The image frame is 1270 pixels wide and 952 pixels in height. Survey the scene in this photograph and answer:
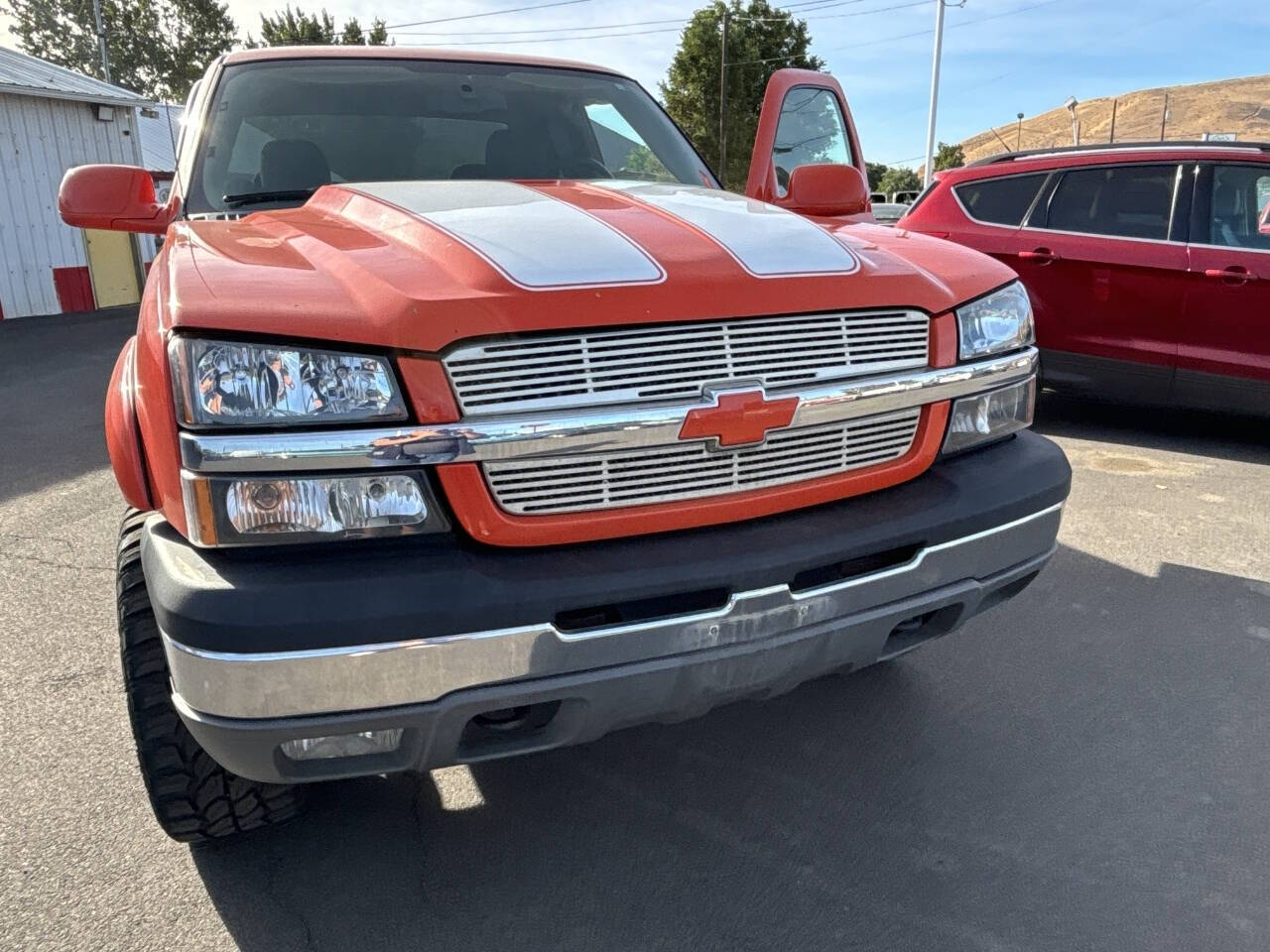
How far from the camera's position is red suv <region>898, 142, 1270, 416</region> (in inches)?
206

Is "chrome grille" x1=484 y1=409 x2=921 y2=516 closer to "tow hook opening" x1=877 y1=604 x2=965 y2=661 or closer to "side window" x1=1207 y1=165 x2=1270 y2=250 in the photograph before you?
"tow hook opening" x1=877 y1=604 x2=965 y2=661

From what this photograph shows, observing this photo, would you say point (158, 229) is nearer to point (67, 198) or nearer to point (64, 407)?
point (67, 198)

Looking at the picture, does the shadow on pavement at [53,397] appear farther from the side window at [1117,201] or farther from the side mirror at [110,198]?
the side window at [1117,201]

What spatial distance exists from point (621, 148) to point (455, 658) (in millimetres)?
2276

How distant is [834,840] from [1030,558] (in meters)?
0.78

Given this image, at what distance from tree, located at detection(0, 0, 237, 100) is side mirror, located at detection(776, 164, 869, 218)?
6077 centimetres

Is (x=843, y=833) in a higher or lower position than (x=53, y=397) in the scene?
higher

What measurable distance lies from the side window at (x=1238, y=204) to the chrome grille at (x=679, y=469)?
4.34m

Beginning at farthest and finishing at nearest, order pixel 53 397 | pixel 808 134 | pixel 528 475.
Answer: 1. pixel 53 397
2. pixel 808 134
3. pixel 528 475

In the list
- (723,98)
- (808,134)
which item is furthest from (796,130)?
(723,98)

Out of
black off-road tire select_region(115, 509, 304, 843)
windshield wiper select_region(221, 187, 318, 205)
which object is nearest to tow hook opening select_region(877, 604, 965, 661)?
black off-road tire select_region(115, 509, 304, 843)

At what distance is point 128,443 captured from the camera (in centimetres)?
190

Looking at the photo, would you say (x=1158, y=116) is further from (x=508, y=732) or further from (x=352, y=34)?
(x=508, y=732)

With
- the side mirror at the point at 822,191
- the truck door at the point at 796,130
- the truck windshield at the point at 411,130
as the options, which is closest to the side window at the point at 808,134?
the truck door at the point at 796,130
